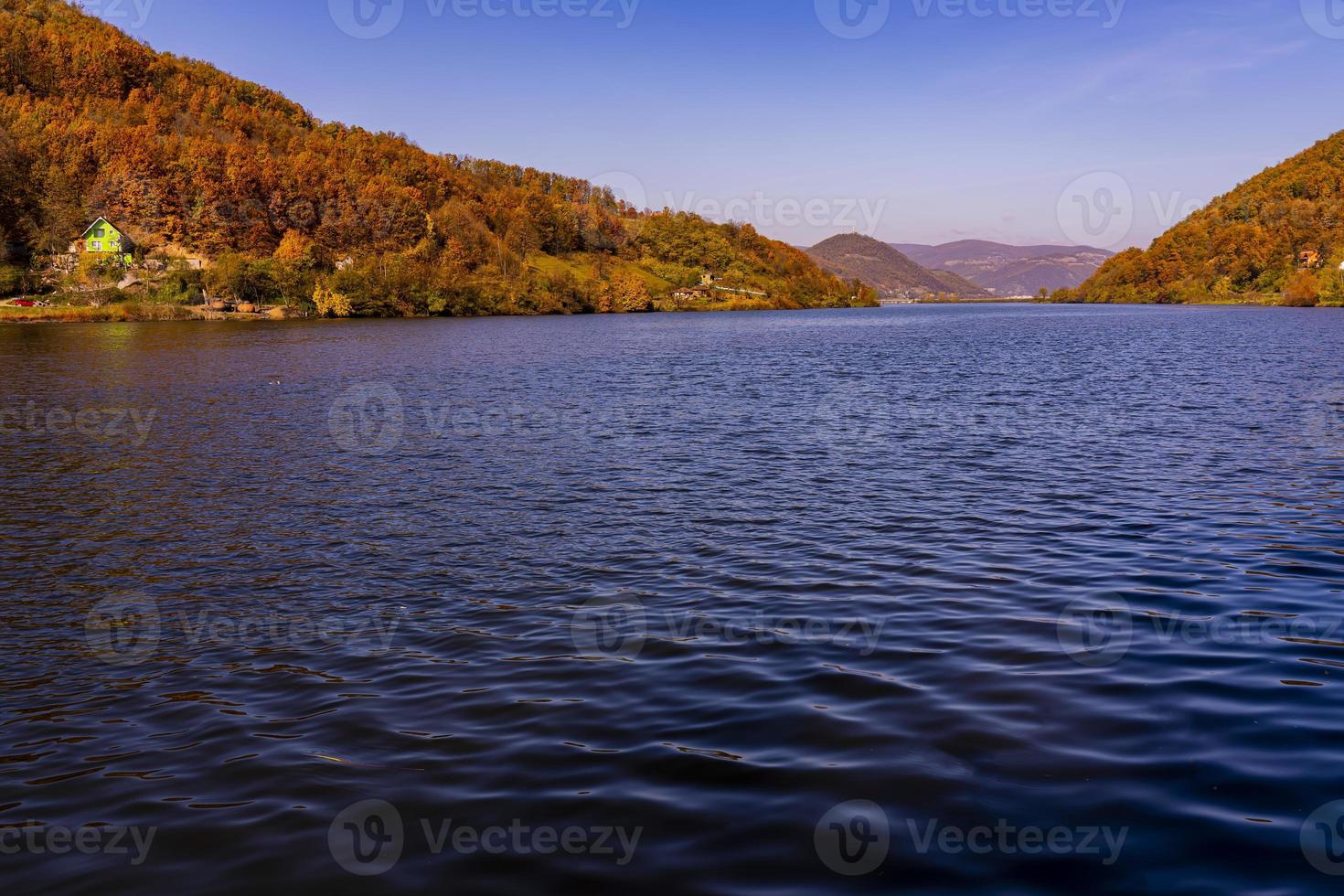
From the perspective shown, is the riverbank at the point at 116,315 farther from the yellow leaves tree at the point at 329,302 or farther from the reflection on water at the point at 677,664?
the reflection on water at the point at 677,664

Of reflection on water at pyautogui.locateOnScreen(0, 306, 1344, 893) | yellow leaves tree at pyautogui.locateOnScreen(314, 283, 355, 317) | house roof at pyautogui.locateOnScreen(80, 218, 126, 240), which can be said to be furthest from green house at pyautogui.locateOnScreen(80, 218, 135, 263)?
reflection on water at pyautogui.locateOnScreen(0, 306, 1344, 893)

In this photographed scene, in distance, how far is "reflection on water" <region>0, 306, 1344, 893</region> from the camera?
721 cm

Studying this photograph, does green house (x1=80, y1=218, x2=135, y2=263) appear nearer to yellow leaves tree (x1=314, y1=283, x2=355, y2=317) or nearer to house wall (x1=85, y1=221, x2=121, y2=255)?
house wall (x1=85, y1=221, x2=121, y2=255)

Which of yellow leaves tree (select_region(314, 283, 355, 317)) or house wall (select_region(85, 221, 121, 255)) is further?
house wall (select_region(85, 221, 121, 255))

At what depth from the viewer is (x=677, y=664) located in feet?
36.8

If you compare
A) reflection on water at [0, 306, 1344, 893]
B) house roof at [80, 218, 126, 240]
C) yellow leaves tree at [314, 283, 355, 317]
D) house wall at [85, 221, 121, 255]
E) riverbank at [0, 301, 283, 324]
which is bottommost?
reflection on water at [0, 306, 1344, 893]

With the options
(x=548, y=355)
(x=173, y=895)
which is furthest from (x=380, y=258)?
(x=173, y=895)

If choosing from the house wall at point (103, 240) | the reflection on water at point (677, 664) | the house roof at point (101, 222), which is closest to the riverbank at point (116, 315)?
the house wall at point (103, 240)

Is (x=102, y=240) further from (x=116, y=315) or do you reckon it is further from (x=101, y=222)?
(x=116, y=315)

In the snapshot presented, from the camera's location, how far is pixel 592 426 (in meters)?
33.7

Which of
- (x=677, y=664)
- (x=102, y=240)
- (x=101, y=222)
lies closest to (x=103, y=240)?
(x=102, y=240)

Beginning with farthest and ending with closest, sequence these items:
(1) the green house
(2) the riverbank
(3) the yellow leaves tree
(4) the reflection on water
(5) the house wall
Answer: (5) the house wall → (1) the green house → (3) the yellow leaves tree → (2) the riverbank → (4) the reflection on water

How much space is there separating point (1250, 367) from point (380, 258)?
7111 inches

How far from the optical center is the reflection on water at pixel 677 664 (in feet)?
23.7
